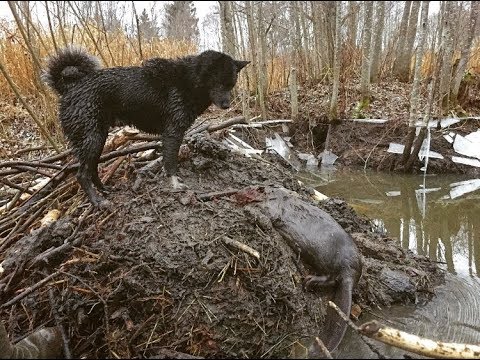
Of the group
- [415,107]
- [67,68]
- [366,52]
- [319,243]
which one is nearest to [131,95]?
[67,68]

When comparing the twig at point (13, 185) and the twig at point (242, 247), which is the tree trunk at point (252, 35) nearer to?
the twig at point (13, 185)

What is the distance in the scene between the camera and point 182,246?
8.66ft

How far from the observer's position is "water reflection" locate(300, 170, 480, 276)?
14.3ft

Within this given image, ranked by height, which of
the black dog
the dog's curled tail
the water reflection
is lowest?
the water reflection

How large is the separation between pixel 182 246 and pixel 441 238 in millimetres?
3441

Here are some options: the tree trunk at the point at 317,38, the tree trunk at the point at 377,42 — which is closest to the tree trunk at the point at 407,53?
the tree trunk at the point at 377,42

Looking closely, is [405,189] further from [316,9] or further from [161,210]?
[316,9]

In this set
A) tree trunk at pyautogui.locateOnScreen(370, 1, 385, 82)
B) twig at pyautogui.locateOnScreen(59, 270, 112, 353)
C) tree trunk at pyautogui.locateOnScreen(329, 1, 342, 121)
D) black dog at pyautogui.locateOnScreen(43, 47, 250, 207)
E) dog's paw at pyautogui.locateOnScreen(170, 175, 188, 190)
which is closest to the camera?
twig at pyautogui.locateOnScreen(59, 270, 112, 353)

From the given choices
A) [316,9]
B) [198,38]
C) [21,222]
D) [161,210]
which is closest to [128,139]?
[21,222]

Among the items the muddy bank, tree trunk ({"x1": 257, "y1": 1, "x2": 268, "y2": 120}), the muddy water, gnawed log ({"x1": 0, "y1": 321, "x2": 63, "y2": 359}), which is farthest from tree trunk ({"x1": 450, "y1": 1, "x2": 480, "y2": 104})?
gnawed log ({"x1": 0, "y1": 321, "x2": 63, "y2": 359})

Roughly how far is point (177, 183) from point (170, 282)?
0.90 metres

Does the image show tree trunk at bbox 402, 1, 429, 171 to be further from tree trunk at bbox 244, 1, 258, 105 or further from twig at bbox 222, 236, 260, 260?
twig at bbox 222, 236, 260, 260

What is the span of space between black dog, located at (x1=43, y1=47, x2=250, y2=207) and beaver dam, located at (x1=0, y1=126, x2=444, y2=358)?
0.99 feet

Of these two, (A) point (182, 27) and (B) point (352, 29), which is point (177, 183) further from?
(A) point (182, 27)
